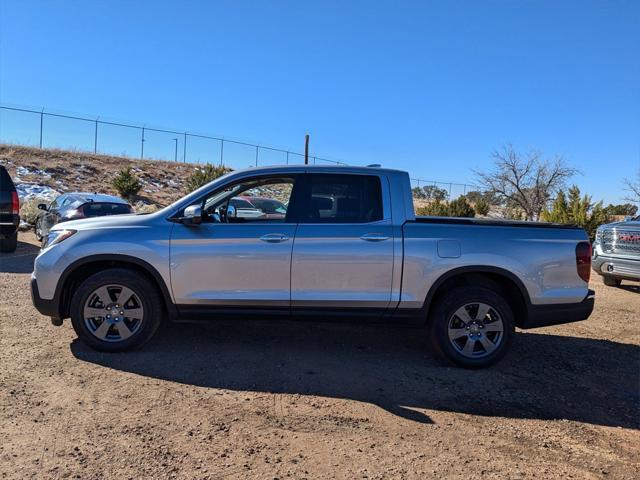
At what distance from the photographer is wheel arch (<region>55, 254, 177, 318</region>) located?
474 cm

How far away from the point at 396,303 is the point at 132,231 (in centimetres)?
260

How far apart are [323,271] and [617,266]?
7.38m

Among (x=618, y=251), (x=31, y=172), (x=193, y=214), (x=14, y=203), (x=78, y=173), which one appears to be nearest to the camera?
(x=193, y=214)

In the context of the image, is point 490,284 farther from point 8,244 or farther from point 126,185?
point 126,185

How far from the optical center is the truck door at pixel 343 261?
15.3ft

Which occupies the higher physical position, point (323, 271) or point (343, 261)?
point (343, 261)

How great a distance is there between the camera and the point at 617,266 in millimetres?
9492

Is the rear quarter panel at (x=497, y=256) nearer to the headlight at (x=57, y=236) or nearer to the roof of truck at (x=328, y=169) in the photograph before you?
the roof of truck at (x=328, y=169)

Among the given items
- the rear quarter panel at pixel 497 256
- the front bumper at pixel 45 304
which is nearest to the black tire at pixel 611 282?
the rear quarter panel at pixel 497 256

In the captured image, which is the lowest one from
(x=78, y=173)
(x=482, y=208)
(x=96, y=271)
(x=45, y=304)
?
(x=45, y=304)

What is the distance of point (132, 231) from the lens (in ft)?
15.6

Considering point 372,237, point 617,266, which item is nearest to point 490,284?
point 372,237

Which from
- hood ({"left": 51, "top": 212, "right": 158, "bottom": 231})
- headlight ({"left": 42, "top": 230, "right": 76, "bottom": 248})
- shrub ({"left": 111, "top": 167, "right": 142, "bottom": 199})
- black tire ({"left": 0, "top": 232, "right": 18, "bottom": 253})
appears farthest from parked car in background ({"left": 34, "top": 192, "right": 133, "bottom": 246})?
shrub ({"left": 111, "top": 167, "right": 142, "bottom": 199})

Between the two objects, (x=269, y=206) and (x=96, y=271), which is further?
(x=269, y=206)
